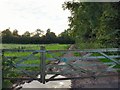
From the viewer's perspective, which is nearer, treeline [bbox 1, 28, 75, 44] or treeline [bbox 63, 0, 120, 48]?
treeline [bbox 63, 0, 120, 48]

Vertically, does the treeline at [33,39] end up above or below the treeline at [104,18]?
below

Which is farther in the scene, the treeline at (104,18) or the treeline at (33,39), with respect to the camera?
the treeline at (33,39)

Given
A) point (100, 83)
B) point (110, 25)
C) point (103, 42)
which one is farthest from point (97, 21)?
point (100, 83)

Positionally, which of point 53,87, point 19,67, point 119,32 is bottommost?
point 53,87

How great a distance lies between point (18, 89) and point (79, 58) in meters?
2.43

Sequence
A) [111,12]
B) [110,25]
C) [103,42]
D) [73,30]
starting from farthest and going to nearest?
[73,30] → [103,42] → [110,25] → [111,12]

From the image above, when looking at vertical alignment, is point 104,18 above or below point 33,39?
above

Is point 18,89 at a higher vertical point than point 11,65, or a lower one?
lower

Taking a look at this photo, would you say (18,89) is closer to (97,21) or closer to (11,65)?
(11,65)

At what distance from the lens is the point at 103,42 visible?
17.6 metres

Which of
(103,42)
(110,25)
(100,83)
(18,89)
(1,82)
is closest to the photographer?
(1,82)

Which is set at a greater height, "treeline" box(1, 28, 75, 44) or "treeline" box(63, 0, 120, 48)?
"treeline" box(63, 0, 120, 48)

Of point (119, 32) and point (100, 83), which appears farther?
point (119, 32)

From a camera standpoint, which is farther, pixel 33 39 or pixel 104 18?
pixel 33 39
